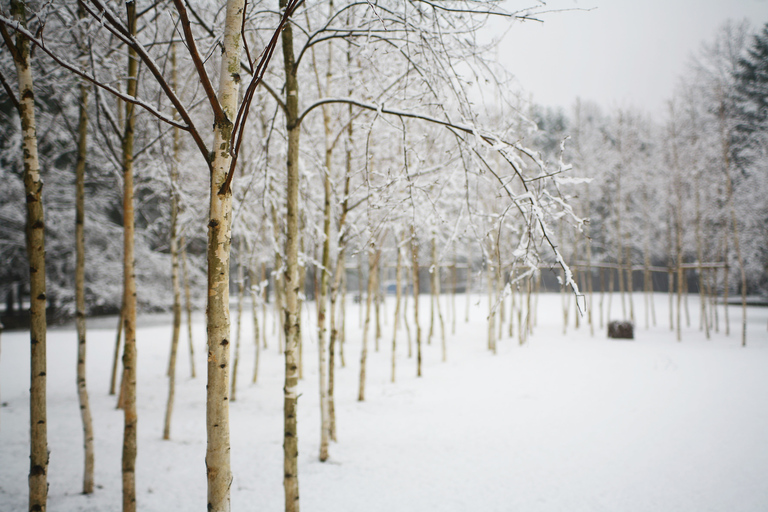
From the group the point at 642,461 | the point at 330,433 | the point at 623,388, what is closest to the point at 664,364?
the point at 623,388

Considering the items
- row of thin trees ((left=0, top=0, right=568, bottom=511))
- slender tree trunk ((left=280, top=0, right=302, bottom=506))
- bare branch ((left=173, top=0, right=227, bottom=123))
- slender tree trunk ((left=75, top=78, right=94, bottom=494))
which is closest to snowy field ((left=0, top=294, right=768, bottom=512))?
slender tree trunk ((left=75, top=78, right=94, bottom=494))

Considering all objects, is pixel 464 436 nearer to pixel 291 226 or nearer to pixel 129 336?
pixel 291 226

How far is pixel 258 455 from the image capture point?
505 centimetres

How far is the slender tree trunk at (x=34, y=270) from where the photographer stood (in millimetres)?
2291

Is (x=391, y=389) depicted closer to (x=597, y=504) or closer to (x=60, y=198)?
(x=597, y=504)

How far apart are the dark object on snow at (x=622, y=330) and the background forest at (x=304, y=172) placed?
4.24ft

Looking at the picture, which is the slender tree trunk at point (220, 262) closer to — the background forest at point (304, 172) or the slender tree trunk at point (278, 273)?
the background forest at point (304, 172)

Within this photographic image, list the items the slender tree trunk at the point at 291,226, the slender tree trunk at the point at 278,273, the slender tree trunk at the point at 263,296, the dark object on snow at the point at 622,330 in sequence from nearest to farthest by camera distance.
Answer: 1. the slender tree trunk at the point at 291,226
2. the slender tree trunk at the point at 278,273
3. the slender tree trunk at the point at 263,296
4. the dark object on snow at the point at 622,330

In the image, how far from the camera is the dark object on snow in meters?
12.0

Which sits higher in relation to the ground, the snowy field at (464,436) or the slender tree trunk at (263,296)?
the slender tree trunk at (263,296)

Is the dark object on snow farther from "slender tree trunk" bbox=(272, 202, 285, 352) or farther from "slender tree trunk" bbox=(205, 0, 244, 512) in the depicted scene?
"slender tree trunk" bbox=(205, 0, 244, 512)

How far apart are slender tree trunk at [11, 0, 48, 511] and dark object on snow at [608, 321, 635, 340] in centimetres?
1373

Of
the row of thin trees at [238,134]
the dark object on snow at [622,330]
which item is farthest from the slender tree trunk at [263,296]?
the dark object on snow at [622,330]

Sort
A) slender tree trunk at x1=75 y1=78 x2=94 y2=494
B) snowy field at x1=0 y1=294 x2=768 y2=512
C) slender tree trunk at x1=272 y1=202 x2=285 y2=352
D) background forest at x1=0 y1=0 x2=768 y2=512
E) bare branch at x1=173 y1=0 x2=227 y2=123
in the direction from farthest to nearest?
slender tree trunk at x1=272 y1=202 x2=285 y2=352 < snowy field at x1=0 y1=294 x2=768 y2=512 < slender tree trunk at x1=75 y1=78 x2=94 y2=494 < background forest at x1=0 y1=0 x2=768 y2=512 < bare branch at x1=173 y1=0 x2=227 y2=123
